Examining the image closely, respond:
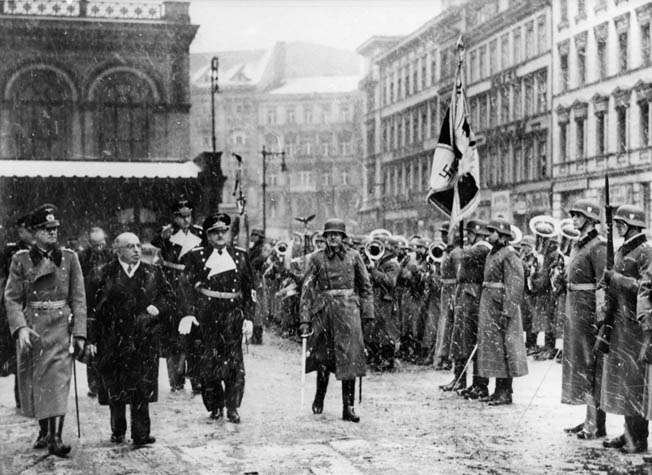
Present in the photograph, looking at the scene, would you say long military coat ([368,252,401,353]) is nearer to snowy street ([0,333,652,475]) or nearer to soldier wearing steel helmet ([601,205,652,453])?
snowy street ([0,333,652,475])

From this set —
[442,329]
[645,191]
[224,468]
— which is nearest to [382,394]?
[442,329]

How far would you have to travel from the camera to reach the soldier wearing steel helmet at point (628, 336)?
8125mm

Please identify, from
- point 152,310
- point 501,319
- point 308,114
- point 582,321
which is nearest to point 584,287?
point 582,321

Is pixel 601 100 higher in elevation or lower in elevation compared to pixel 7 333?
higher

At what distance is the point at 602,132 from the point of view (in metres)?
39.8

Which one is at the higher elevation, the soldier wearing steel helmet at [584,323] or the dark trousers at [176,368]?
the soldier wearing steel helmet at [584,323]

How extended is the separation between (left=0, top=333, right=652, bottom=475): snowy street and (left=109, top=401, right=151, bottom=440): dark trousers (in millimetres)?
131

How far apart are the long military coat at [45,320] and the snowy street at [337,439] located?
0.49 meters

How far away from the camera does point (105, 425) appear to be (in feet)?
31.7

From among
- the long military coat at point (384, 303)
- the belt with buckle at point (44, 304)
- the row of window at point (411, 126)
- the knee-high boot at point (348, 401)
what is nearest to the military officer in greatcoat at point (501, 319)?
the knee-high boot at point (348, 401)

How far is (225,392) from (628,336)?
12.7 feet

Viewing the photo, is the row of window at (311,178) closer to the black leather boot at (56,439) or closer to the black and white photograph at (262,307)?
the black and white photograph at (262,307)

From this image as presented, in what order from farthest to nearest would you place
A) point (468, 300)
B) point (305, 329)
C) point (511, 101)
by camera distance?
point (511, 101) → point (468, 300) → point (305, 329)

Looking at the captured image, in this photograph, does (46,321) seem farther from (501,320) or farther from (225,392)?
(501,320)
